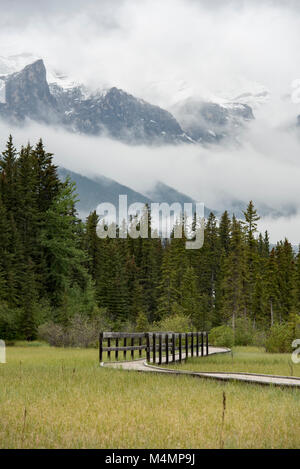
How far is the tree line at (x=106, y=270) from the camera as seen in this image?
2097 inches

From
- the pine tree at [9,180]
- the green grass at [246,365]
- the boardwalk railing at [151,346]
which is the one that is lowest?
the green grass at [246,365]

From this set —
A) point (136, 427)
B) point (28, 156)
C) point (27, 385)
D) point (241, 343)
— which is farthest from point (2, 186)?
point (136, 427)

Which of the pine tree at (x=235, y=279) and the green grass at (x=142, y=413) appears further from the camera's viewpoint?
the pine tree at (x=235, y=279)

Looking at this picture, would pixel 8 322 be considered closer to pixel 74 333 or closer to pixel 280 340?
pixel 74 333

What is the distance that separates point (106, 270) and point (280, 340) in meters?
51.1

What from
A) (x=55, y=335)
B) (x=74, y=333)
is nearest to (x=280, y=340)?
(x=74, y=333)

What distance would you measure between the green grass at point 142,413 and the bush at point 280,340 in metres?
17.6

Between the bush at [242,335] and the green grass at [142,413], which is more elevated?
the green grass at [142,413]

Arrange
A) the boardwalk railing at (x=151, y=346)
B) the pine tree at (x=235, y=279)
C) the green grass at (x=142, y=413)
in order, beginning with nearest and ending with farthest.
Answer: the green grass at (x=142, y=413) → the boardwalk railing at (x=151, y=346) → the pine tree at (x=235, y=279)

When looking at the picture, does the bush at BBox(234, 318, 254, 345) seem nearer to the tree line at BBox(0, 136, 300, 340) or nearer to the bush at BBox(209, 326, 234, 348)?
the bush at BBox(209, 326, 234, 348)

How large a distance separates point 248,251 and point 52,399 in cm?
7278

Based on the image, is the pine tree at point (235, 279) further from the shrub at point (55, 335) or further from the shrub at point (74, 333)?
the shrub at point (55, 335)

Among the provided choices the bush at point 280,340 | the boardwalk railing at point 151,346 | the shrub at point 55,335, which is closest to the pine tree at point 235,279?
the shrub at point 55,335

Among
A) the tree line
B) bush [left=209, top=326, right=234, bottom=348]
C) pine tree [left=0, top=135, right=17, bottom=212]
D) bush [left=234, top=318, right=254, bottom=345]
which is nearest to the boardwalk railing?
bush [left=209, top=326, right=234, bottom=348]
